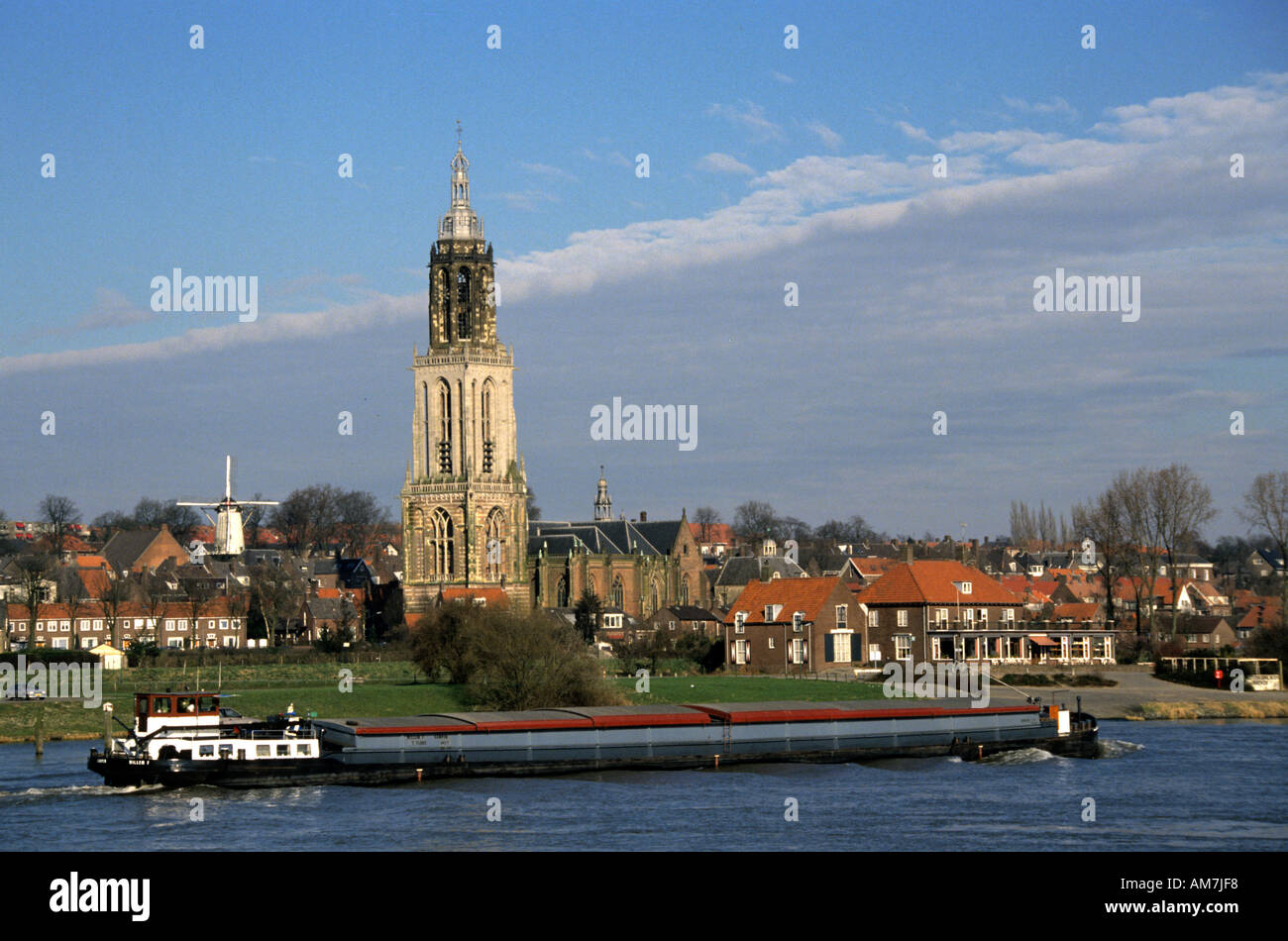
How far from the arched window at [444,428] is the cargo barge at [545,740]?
70023 millimetres

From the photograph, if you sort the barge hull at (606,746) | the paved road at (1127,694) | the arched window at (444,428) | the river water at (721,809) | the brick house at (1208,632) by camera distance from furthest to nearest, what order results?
1. the arched window at (444,428)
2. the brick house at (1208,632)
3. the paved road at (1127,694)
4. the barge hull at (606,746)
5. the river water at (721,809)

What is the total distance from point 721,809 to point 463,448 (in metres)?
85.9

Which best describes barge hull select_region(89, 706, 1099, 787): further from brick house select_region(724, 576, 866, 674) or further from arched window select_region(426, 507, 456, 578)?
arched window select_region(426, 507, 456, 578)

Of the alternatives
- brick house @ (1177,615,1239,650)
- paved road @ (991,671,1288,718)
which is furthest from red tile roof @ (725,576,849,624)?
brick house @ (1177,615,1239,650)

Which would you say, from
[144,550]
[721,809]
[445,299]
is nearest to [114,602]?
[445,299]

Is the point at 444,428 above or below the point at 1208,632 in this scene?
above

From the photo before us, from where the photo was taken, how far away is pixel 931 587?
287ft

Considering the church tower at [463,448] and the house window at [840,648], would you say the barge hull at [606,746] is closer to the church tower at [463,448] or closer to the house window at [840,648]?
the house window at [840,648]

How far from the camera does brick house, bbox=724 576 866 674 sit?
86.2 m

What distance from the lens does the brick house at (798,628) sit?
86.2 m

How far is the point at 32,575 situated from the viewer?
100312 millimetres

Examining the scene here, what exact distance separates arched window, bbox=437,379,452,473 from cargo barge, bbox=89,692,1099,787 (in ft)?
230

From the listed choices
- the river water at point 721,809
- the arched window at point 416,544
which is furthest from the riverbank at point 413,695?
the arched window at point 416,544

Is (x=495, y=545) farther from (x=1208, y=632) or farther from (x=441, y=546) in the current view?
(x=1208, y=632)
